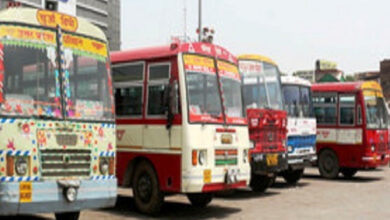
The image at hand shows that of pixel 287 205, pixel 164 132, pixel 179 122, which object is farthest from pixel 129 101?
pixel 287 205

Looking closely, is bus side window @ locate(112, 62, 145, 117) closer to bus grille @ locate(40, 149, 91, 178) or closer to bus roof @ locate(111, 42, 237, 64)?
bus roof @ locate(111, 42, 237, 64)

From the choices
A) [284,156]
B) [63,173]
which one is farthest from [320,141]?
[63,173]

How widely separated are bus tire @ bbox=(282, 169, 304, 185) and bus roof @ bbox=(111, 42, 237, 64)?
20.9ft

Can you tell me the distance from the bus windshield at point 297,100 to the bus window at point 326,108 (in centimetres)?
203

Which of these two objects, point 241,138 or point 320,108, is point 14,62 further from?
point 320,108

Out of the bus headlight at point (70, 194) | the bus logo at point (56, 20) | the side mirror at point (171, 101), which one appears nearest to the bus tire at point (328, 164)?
the side mirror at point (171, 101)

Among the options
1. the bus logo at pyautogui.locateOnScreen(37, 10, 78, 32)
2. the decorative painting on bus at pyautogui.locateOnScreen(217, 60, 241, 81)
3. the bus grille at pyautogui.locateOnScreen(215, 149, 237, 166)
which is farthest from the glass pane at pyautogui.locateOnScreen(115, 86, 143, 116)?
the bus logo at pyautogui.locateOnScreen(37, 10, 78, 32)

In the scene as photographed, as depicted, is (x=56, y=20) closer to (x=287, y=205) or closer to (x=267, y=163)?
(x=287, y=205)

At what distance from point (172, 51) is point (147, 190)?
9.02 ft

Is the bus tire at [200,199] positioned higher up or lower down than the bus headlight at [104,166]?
lower down

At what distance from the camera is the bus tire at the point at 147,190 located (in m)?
11.1

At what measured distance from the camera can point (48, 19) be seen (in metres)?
8.32

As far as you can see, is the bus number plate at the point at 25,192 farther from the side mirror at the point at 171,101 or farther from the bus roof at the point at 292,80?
the bus roof at the point at 292,80

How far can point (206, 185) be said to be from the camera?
1064 cm
